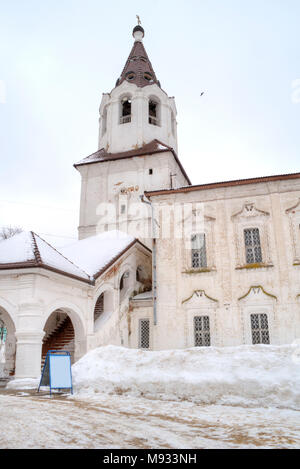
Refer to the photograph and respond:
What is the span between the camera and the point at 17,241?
1470 centimetres

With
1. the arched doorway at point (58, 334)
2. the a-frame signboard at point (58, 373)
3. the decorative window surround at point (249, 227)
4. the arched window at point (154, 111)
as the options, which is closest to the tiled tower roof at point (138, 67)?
the arched window at point (154, 111)

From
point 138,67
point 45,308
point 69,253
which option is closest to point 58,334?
point 69,253

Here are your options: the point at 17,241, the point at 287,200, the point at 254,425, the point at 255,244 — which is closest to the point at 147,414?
the point at 254,425

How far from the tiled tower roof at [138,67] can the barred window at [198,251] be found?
15.8m

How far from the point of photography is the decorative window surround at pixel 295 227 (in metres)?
16.4

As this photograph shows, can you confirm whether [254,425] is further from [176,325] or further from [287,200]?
[287,200]

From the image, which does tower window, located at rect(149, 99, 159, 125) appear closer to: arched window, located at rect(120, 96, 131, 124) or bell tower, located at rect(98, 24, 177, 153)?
bell tower, located at rect(98, 24, 177, 153)

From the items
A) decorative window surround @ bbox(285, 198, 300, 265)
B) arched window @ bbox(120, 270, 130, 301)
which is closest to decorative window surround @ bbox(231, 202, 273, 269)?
decorative window surround @ bbox(285, 198, 300, 265)

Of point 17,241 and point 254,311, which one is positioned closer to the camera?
point 17,241

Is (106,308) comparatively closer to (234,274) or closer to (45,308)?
(45,308)

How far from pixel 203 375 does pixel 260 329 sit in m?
8.84

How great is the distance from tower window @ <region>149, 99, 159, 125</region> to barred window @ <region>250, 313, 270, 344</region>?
692 inches

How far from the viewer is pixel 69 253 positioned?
60.2ft
